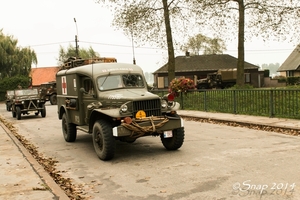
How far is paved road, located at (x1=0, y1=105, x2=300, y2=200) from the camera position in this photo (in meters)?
5.39

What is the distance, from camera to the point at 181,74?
173ft

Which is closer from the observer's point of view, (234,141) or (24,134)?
(234,141)

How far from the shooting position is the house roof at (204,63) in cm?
5250

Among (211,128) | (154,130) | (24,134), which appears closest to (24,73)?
(24,134)

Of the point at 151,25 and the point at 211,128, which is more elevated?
the point at 151,25

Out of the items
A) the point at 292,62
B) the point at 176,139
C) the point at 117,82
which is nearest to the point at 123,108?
the point at 117,82

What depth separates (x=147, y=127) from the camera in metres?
7.70

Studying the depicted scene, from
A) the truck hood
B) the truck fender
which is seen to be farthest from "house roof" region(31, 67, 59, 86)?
the truck fender

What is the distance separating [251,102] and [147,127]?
331 inches

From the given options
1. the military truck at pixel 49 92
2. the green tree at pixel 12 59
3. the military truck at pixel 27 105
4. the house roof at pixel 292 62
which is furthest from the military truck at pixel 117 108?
the house roof at pixel 292 62

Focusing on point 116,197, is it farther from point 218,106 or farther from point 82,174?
point 218,106

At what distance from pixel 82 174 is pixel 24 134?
7592 millimetres

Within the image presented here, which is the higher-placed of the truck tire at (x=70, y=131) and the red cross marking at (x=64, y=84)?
the red cross marking at (x=64, y=84)

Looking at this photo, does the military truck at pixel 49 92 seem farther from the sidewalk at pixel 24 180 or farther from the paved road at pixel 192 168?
the sidewalk at pixel 24 180
